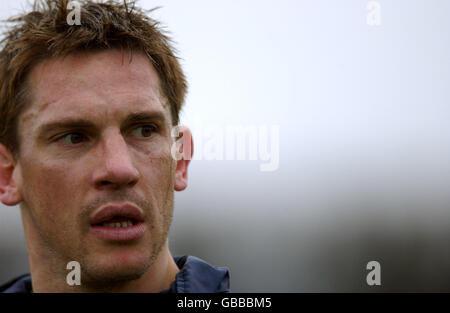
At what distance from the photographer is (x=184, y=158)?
16.1ft

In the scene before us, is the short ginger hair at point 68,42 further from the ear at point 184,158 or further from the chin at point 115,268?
the chin at point 115,268

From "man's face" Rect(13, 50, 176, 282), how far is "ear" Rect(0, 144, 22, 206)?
0.14 meters

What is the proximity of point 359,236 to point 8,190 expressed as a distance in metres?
23.4

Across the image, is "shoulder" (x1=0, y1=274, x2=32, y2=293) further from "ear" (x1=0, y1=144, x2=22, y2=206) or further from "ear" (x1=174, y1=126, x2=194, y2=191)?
"ear" (x1=174, y1=126, x2=194, y2=191)

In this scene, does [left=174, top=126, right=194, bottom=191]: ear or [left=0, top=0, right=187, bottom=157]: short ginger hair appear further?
[left=174, top=126, right=194, bottom=191]: ear

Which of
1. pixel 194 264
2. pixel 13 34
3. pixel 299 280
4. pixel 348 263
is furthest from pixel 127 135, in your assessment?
pixel 348 263

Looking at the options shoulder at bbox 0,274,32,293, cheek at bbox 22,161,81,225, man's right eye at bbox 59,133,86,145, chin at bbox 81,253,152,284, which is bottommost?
shoulder at bbox 0,274,32,293

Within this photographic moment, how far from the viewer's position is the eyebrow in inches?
158

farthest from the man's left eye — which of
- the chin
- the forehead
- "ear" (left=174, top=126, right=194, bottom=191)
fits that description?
the chin

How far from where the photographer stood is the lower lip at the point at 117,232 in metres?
3.96

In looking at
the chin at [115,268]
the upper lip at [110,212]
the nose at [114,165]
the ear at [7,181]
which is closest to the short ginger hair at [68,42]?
the ear at [7,181]

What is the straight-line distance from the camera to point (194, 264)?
4.45m

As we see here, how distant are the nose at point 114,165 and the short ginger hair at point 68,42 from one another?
806 mm

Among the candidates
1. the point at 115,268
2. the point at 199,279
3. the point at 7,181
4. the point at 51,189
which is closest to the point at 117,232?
the point at 115,268
